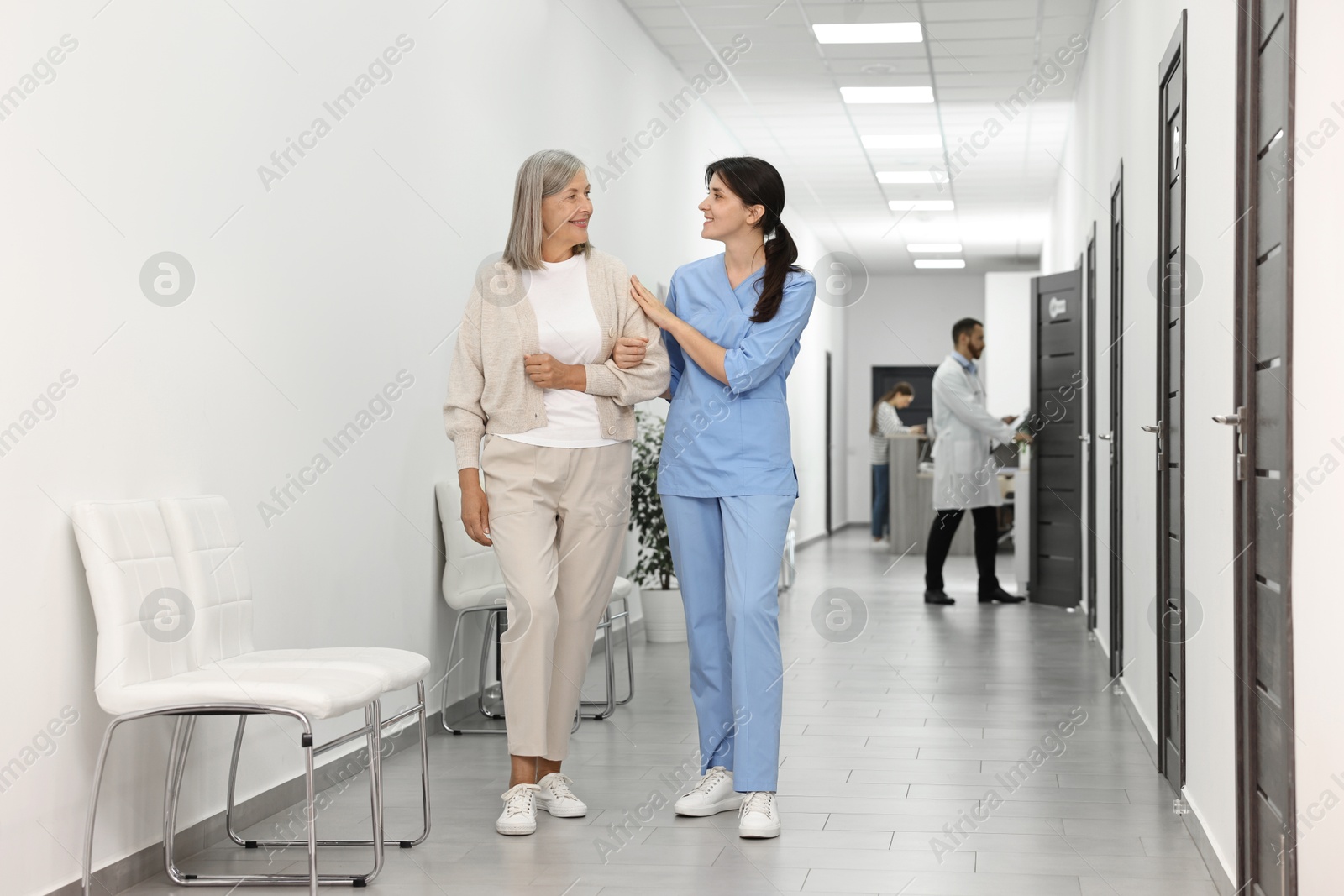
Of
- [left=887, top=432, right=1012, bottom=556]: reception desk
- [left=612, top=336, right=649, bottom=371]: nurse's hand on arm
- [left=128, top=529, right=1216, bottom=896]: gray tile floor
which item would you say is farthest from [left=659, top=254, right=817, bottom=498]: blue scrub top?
[left=887, top=432, right=1012, bottom=556]: reception desk

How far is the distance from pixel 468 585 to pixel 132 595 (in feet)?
5.73

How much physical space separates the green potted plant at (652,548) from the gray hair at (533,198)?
8.97 feet

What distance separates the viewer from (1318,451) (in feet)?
6.19

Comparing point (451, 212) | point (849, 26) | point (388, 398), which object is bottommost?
point (388, 398)

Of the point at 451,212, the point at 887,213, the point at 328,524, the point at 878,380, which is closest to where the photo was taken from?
the point at 328,524

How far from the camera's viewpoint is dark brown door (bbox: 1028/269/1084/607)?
22.7 ft

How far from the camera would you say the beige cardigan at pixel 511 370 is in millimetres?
2955

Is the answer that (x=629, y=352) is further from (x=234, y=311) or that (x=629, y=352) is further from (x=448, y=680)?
(x=448, y=680)

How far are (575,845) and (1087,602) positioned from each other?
4235mm

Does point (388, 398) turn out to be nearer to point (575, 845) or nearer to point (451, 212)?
point (451, 212)

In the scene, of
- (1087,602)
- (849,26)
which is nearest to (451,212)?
(849,26)

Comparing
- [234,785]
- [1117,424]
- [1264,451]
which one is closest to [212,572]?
[234,785]

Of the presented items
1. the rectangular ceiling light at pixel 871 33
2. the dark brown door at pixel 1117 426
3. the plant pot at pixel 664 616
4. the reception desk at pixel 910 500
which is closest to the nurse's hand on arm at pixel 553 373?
the dark brown door at pixel 1117 426

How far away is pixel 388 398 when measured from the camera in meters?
3.80
